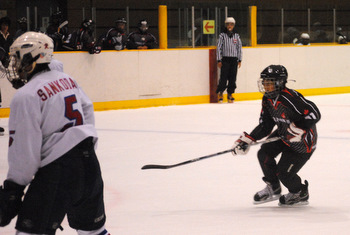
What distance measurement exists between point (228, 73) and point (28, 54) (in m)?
10.5

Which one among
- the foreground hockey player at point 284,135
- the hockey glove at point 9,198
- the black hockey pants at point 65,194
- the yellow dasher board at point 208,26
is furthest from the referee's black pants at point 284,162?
the yellow dasher board at point 208,26

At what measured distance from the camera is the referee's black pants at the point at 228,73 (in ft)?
43.7

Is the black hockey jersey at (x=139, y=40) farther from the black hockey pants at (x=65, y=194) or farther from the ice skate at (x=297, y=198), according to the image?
the black hockey pants at (x=65, y=194)

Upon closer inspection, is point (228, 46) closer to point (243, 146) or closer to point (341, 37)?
point (341, 37)

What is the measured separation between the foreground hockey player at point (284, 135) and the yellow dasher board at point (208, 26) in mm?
8721

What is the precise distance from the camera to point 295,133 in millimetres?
4809

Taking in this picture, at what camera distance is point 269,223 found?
4504mm

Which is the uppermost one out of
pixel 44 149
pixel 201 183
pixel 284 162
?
pixel 44 149

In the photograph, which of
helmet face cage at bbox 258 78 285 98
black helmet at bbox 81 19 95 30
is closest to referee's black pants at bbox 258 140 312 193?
helmet face cage at bbox 258 78 285 98

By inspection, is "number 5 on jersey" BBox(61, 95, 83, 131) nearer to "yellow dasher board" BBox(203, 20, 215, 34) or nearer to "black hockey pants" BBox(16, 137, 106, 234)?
"black hockey pants" BBox(16, 137, 106, 234)

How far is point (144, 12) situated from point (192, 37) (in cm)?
189

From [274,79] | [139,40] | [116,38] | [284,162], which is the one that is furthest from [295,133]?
[139,40]

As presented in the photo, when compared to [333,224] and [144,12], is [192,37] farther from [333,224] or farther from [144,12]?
[333,224]

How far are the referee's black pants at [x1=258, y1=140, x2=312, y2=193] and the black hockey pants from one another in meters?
2.08
